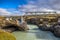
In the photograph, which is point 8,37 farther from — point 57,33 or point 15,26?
point 15,26

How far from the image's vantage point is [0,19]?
6152 millimetres

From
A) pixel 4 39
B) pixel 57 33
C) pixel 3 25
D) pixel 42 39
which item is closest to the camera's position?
pixel 4 39

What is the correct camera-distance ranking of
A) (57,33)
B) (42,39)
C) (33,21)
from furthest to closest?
(33,21) < (57,33) < (42,39)

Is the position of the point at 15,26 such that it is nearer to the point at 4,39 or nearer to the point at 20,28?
the point at 20,28

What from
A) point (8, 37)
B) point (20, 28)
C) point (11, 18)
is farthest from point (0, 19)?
point (8, 37)

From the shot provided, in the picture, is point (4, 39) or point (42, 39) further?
point (42, 39)

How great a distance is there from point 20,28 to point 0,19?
1009mm

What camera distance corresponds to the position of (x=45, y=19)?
8227 millimetres

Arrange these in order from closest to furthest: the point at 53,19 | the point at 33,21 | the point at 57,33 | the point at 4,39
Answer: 1. the point at 4,39
2. the point at 57,33
3. the point at 53,19
4. the point at 33,21

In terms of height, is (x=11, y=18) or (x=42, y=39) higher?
(x=11, y=18)

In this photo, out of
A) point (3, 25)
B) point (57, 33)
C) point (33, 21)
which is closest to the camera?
point (57, 33)

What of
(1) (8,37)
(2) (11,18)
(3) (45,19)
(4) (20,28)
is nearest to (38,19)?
(3) (45,19)

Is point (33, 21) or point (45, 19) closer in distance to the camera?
point (45, 19)

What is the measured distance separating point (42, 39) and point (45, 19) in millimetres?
4233
